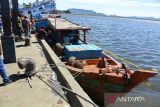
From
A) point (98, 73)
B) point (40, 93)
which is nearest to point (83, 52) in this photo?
point (98, 73)

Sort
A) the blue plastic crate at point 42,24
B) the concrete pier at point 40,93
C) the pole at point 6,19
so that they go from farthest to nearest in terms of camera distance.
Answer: the blue plastic crate at point 42,24
the pole at point 6,19
the concrete pier at point 40,93

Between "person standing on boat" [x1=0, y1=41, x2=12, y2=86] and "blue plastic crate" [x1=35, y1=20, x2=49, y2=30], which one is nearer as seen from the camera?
"person standing on boat" [x1=0, y1=41, x2=12, y2=86]

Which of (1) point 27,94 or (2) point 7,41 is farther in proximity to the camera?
(2) point 7,41

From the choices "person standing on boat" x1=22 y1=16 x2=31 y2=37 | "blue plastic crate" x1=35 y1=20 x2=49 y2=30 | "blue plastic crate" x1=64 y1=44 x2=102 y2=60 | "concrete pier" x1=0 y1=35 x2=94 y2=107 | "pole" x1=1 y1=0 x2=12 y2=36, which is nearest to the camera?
"concrete pier" x1=0 y1=35 x2=94 y2=107

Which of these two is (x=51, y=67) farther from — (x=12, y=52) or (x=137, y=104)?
(x=137, y=104)

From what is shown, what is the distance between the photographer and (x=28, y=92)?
847 centimetres

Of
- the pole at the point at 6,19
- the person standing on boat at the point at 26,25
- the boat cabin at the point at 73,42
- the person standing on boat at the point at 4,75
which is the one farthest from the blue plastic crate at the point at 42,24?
the person standing on boat at the point at 4,75

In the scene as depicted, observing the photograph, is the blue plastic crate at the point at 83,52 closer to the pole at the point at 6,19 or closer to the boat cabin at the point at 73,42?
the boat cabin at the point at 73,42

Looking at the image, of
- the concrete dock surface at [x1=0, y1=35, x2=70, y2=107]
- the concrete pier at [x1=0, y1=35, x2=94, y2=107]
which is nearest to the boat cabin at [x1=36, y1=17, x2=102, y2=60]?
the concrete pier at [x1=0, y1=35, x2=94, y2=107]

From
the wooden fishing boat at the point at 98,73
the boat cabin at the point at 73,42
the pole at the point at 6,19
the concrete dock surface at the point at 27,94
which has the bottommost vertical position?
the wooden fishing boat at the point at 98,73

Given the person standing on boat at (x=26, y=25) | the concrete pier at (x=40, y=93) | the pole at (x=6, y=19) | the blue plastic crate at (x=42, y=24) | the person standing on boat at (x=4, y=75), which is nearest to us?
the concrete pier at (x=40, y=93)

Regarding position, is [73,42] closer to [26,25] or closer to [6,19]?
[26,25]

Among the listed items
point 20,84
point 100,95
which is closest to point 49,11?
point 100,95

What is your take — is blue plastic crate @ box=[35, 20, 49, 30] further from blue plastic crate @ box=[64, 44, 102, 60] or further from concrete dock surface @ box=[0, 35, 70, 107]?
concrete dock surface @ box=[0, 35, 70, 107]
